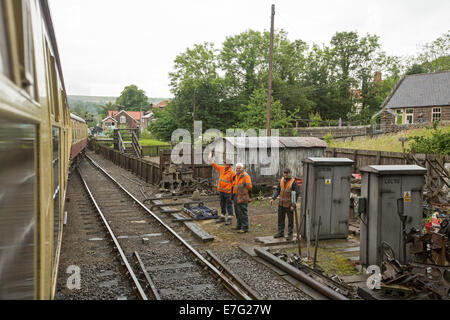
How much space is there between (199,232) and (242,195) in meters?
1.53

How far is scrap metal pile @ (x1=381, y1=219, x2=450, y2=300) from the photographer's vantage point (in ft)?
16.2

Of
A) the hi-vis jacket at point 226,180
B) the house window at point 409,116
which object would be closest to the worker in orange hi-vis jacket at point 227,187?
the hi-vis jacket at point 226,180

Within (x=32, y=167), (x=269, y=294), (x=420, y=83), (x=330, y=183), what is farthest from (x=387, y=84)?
(x=32, y=167)

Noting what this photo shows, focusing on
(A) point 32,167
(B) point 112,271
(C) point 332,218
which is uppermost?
(A) point 32,167

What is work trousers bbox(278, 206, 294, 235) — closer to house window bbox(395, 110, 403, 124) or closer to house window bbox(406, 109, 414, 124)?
house window bbox(406, 109, 414, 124)

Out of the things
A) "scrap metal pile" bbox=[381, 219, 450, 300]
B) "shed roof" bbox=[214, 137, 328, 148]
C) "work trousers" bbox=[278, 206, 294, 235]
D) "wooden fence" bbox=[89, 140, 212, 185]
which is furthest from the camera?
"wooden fence" bbox=[89, 140, 212, 185]

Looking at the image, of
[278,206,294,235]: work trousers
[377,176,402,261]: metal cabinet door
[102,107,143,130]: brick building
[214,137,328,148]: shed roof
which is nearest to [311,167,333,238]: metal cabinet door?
[278,206,294,235]: work trousers

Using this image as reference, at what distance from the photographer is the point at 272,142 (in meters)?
15.4

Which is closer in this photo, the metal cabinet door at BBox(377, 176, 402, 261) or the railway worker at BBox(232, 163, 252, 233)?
the metal cabinet door at BBox(377, 176, 402, 261)

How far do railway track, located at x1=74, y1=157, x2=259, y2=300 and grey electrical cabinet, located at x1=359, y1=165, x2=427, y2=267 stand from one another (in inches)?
106

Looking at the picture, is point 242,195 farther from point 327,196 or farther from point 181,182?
point 181,182
